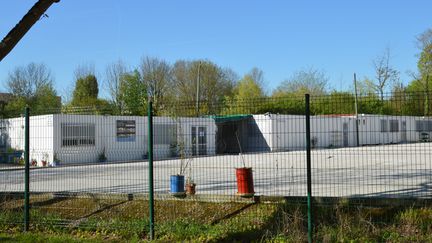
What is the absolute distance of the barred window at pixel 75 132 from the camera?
2577cm

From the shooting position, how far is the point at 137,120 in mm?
32312

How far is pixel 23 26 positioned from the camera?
24.7 ft

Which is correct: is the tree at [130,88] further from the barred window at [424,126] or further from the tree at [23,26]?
the tree at [23,26]

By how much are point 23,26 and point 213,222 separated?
4.57m

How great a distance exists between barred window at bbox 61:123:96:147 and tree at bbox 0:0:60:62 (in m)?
17.8

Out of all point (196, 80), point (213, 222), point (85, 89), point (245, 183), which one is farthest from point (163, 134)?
point (85, 89)

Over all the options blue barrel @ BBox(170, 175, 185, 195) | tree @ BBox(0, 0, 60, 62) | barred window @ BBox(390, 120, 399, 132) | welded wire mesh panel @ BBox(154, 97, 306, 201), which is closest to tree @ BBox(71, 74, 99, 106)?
welded wire mesh panel @ BBox(154, 97, 306, 201)

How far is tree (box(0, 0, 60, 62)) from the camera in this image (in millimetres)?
7348

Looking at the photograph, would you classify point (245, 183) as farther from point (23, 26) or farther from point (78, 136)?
point (78, 136)

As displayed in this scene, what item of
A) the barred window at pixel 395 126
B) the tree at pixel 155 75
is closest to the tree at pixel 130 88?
the tree at pixel 155 75

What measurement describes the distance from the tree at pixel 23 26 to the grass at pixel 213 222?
3.31m

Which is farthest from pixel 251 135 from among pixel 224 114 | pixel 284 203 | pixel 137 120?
pixel 137 120

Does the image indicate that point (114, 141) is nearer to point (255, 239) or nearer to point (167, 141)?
point (167, 141)

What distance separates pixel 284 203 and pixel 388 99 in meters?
2.61
